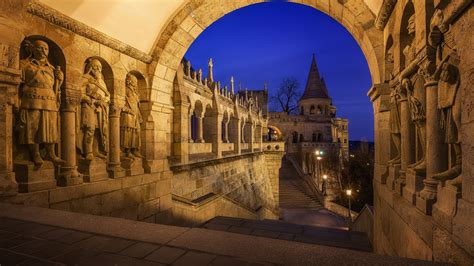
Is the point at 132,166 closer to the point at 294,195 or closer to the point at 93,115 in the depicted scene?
the point at 93,115

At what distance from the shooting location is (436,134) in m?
2.19

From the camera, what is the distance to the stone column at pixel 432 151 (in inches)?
84.7

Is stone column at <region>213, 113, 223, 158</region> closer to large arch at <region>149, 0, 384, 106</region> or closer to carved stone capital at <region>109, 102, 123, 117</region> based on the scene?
large arch at <region>149, 0, 384, 106</region>

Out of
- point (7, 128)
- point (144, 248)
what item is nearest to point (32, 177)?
point (7, 128)

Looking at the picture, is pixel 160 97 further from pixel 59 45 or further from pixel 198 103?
pixel 198 103

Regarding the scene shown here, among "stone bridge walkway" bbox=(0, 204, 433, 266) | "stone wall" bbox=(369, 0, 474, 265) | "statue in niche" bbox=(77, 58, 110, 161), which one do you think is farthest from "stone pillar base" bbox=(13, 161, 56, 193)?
"stone wall" bbox=(369, 0, 474, 265)

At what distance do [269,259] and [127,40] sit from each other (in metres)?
4.63

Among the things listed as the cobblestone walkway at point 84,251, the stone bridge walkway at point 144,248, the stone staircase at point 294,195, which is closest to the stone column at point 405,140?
the stone bridge walkway at point 144,248

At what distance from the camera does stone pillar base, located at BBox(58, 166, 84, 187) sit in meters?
3.55

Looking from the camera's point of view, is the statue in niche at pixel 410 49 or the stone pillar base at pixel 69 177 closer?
the statue in niche at pixel 410 49

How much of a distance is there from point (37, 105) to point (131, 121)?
5.50 feet

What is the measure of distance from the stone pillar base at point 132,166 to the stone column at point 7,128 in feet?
5.85

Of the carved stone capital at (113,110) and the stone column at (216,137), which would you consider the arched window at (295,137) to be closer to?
the stone column at (216,137)

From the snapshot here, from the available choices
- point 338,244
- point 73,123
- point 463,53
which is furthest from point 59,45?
point 338,244
